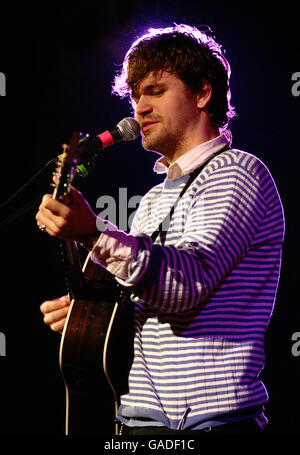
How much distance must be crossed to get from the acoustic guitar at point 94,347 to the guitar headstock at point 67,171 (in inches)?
23.7

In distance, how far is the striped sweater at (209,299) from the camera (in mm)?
1309

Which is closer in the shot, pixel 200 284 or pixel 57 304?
pixel 200 284

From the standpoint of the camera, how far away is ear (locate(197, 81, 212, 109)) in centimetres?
207

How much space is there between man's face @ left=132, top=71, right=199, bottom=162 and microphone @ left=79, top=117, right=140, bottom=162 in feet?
0.23

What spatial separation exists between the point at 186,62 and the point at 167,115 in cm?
31

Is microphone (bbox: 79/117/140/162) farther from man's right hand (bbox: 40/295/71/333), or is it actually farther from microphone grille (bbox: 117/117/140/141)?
man's right hand (bbox: 40/295/71/333)

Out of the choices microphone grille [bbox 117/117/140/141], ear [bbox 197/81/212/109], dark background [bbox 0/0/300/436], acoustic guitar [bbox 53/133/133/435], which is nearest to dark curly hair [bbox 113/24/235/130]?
ear [bbox 197/81/212/109]

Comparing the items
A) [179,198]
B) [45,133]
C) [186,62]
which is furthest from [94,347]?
[45,133]

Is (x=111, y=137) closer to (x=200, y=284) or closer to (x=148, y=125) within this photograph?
(x=148, y=125)

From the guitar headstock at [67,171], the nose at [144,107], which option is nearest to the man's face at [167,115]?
the nose at [144,107]

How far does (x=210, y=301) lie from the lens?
1.53 metres

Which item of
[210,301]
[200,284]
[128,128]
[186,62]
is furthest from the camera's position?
[186,62]
